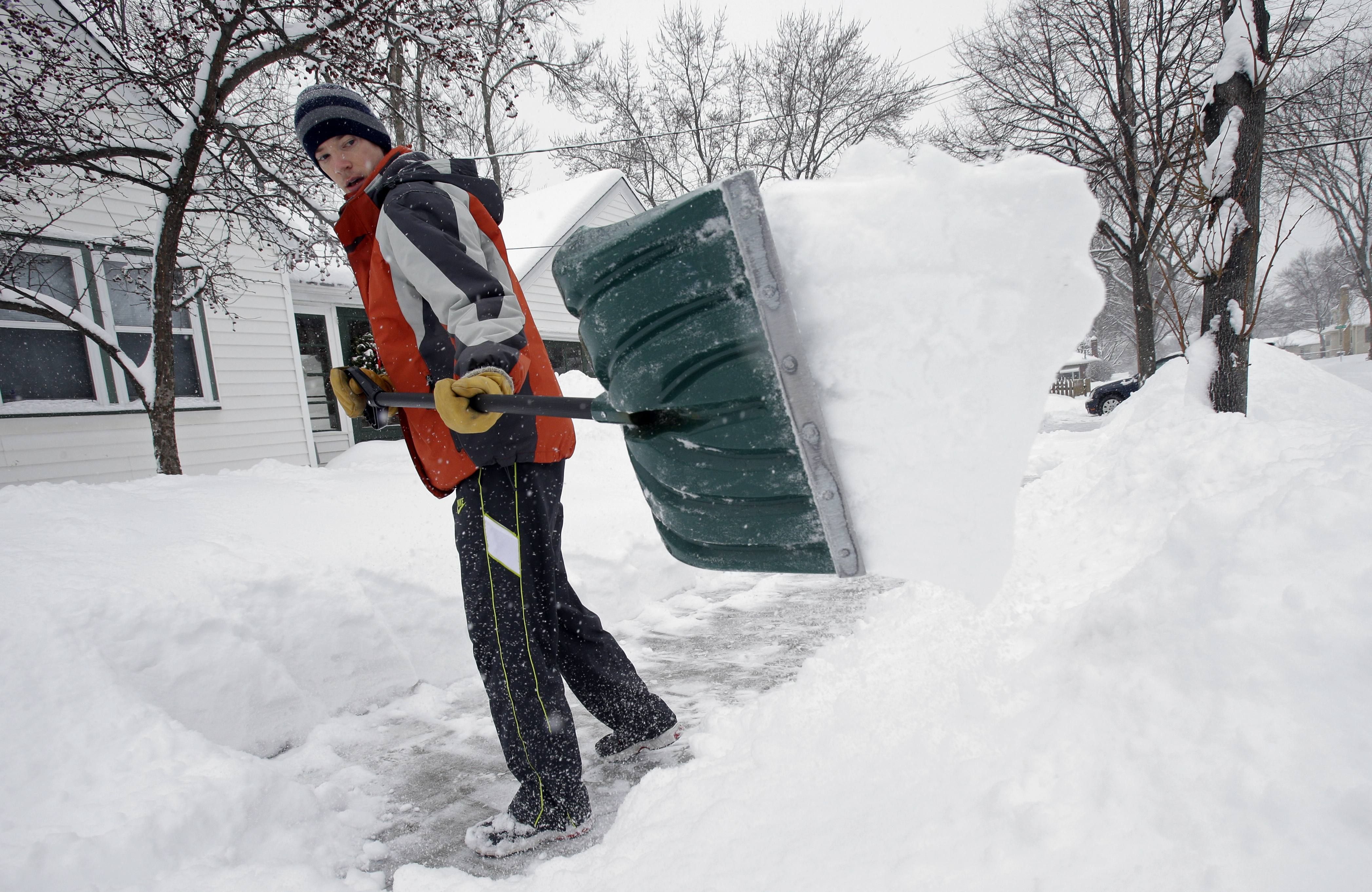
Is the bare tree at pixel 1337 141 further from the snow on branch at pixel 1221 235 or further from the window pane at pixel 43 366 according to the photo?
the window pane at pixel 43 366

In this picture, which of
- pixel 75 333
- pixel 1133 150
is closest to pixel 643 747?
pixel 75 333

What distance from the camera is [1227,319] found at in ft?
15.2

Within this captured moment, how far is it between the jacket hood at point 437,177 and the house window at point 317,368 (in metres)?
9.08

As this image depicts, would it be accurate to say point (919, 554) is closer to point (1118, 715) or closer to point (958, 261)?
point (1118, 715)

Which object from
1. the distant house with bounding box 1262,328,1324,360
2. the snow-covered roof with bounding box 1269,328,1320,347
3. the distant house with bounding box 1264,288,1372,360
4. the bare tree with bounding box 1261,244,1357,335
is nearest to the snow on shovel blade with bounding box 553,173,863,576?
the distant house with bounding box 1264,288,1372,360

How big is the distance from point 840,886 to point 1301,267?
238ft

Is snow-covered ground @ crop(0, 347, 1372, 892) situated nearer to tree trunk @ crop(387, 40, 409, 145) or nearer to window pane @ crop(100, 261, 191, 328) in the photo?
tree trunk @ crop(387, 40, 409, 145)

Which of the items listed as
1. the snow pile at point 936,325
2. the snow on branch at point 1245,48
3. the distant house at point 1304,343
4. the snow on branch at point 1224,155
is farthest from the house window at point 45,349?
the distant house at point 1304,343

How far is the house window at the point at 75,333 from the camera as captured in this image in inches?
245

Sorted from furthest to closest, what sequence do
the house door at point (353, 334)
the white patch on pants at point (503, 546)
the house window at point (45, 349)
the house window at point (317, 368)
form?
the house door at point (353, 334) < the house window at point (317, 368) < the house window at point (45, 349) < the white patch on pants at point (503, 546)

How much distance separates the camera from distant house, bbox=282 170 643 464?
9578mm

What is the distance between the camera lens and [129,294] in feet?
22.8

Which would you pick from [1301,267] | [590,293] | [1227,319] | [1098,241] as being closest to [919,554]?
[590,293]

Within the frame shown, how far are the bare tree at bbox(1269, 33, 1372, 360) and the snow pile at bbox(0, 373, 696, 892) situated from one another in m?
6.53
